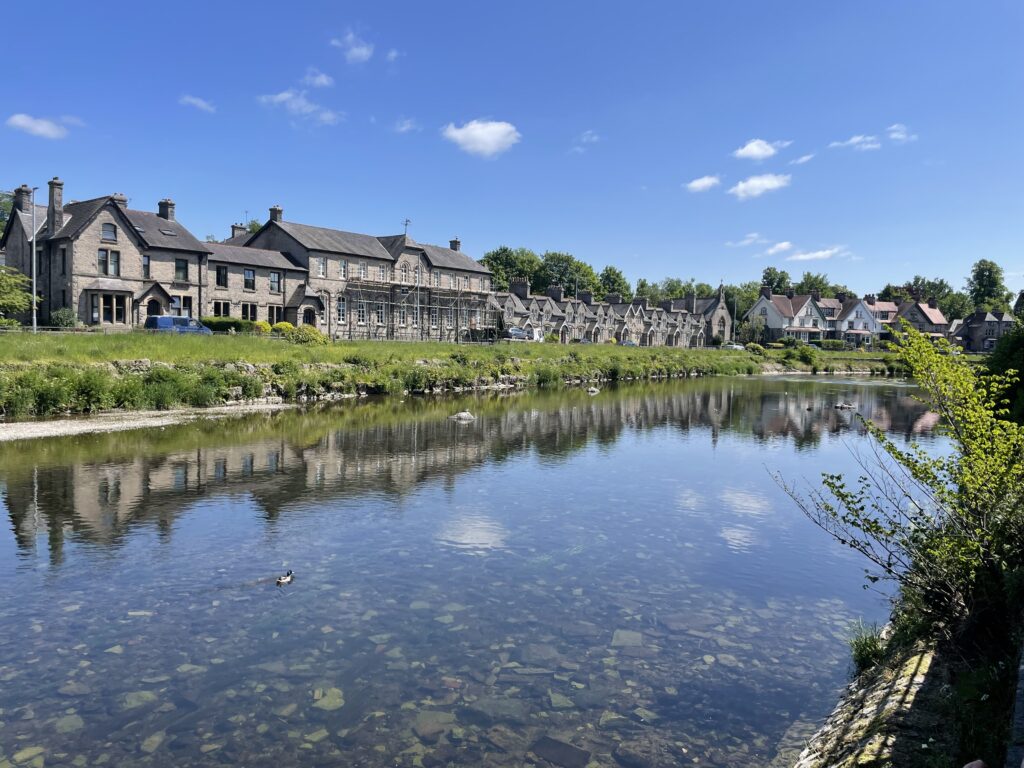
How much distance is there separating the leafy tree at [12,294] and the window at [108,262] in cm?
454

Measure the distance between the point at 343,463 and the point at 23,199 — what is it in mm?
47895

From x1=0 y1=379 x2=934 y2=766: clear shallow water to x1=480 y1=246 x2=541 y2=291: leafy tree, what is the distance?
346ft

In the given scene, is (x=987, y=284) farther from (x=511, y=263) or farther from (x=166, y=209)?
(x=166, y=209)

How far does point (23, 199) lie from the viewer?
5281 centimetres

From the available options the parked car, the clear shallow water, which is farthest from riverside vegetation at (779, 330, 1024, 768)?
the parked car

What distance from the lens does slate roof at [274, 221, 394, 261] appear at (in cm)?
6281

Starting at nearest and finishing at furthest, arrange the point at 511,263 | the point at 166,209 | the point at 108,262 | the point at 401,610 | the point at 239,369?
1. the point at 401,610
2. the point at 239,369
3. the point at 108,262
4. the point at 166,209
5. the point at 511,263

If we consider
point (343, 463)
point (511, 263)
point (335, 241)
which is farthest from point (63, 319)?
point (511, 263)

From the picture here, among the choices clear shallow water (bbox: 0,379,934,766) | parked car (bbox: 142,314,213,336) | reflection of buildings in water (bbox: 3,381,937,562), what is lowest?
clear shallow water (bbox: 0,379,934,766)

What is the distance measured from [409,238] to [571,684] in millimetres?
66350

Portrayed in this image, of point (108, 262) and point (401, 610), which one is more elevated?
point (108, 262)

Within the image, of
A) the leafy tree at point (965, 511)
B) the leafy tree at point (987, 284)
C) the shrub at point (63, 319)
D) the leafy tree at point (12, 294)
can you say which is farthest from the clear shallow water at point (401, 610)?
the leafy tree at point (987, 284)

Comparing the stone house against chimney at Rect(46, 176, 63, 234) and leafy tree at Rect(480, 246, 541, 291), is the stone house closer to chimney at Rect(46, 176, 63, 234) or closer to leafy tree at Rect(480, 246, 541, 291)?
leafy tree at Rect(480, 246, 541, 291)

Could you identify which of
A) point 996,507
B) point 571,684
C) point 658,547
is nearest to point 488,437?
point 658,547
